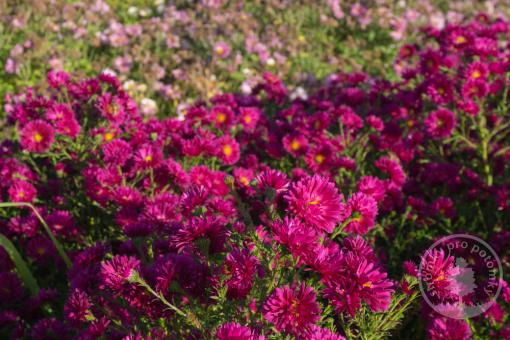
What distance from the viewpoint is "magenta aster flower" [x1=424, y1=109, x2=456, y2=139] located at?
279 cm

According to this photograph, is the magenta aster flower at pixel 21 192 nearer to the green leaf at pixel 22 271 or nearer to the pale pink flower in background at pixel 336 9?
the green leaf at pixel 22 271

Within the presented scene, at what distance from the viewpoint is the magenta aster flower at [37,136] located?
93.5 inches

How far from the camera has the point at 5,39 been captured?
4863 millimetres

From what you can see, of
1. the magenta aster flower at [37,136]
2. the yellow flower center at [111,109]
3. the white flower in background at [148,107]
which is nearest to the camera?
the magenta aster flower at [37,136]

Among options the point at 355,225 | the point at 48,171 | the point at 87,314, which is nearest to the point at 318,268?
the point at 355,225

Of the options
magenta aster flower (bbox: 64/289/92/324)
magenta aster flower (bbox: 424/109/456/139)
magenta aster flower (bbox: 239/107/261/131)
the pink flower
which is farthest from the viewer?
the pink flower

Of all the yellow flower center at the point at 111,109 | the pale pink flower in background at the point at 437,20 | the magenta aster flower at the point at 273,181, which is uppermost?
the magenta aster flower at the point at 273,181

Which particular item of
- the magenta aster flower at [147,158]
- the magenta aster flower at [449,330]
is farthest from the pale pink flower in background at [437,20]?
the magenta aster flower at [449,330]

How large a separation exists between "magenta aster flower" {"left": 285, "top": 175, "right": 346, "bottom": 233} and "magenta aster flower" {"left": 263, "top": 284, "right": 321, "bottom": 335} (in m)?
0.18

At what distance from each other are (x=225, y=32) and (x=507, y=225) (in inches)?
158

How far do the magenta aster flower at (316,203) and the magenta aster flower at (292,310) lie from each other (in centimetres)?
18

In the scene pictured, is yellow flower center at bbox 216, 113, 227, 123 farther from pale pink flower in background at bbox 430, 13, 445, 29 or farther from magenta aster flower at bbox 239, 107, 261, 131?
pale pink flower in background at bbox 430, 13, 445, 29

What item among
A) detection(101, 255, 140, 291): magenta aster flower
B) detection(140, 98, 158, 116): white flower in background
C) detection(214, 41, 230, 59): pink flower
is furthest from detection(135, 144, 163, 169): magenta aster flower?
detection(214, 41, 230, 59): pink flower

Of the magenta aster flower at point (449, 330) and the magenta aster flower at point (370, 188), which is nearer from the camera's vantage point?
the magenta aster flower at point (449, 330)
